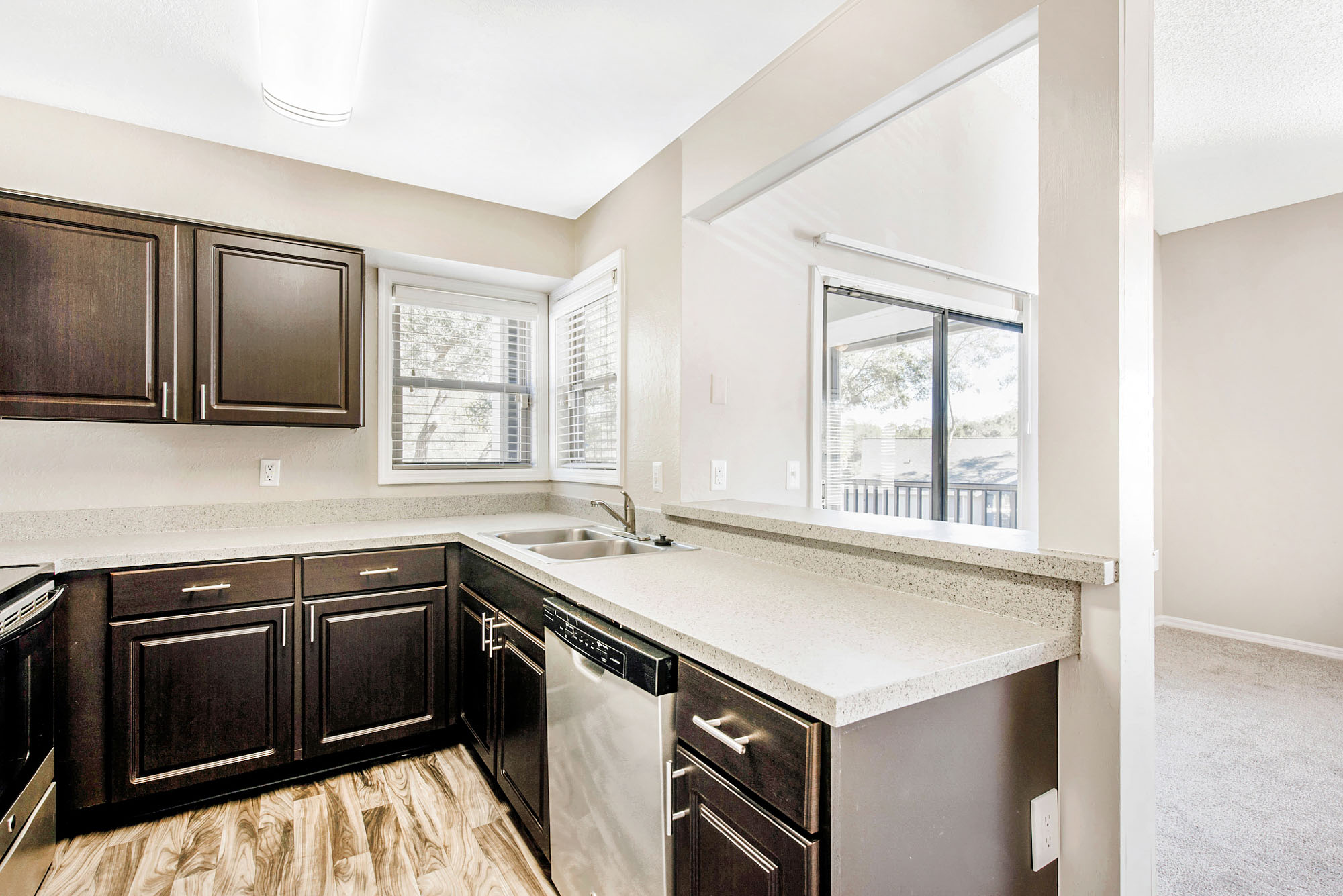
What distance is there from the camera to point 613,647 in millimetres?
1428

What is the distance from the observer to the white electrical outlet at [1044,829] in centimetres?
126

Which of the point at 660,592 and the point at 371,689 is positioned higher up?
the point at 660,592

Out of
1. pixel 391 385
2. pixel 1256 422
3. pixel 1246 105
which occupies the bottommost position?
pixel 1256 422

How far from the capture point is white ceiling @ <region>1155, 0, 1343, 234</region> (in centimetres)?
252

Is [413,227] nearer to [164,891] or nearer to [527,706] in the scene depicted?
[527,706]

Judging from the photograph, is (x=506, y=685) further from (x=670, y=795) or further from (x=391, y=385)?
(x=391, y=385)

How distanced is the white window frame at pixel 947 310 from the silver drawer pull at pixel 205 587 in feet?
7.53

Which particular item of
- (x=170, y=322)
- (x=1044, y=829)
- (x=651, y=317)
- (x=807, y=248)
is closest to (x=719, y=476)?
(x=651, y=317)

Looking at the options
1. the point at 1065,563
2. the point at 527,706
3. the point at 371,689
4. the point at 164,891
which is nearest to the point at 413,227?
the point at 371,689

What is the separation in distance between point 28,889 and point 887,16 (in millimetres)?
3287

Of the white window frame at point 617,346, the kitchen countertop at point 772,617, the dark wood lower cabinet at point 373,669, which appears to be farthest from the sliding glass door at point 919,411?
the dark wood lower cabinet at point 373,669

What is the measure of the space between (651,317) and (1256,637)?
15.0 feet

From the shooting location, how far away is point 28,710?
70.0 inches

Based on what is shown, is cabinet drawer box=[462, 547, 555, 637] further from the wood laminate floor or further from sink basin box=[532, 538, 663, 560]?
the wood laminate floor
